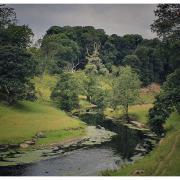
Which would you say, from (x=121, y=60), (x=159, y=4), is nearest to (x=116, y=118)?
(x=121, y=60)

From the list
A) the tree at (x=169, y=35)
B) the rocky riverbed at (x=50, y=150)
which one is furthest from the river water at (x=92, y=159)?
the tree at (x=169, y=35)

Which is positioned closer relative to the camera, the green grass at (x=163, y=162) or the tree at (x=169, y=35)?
the green grass at (x=163, y=162)

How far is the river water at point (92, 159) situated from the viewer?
26.6m

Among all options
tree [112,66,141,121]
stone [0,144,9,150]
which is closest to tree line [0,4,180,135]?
tree [112,66,141,121]

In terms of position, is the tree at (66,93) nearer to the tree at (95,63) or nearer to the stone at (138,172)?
the tree at (95,63)

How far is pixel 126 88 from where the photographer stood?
34969mm

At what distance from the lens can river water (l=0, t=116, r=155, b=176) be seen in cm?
2664

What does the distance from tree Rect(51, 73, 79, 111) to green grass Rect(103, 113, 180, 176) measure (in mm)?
9203

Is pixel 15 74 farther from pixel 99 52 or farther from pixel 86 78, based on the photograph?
pixel 99 52

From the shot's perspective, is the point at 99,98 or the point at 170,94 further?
the point at 99,98

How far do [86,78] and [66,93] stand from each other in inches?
221

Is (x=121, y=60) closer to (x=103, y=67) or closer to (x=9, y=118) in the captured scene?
(x=103, y=67)

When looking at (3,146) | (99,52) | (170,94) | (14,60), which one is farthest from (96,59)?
(3,146)

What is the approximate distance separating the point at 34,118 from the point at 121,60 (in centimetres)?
704
